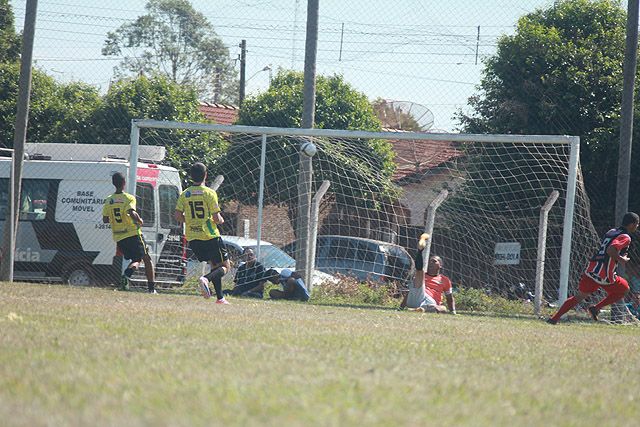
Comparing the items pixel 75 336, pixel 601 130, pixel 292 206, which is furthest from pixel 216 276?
pixel 601 130

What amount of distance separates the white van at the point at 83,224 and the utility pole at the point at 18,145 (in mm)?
783

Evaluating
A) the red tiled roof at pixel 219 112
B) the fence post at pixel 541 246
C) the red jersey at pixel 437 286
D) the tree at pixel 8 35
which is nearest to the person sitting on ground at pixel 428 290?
the red jersey at pixel 437 286

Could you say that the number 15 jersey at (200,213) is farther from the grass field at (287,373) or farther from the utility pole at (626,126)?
the utility pole at (626,126)

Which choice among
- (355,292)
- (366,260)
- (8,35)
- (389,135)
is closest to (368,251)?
(366,260)

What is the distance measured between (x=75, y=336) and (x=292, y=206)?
40.6 feet

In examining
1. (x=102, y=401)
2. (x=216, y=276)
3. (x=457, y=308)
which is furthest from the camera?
(x=457, y=308)

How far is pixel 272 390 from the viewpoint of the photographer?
5.16m

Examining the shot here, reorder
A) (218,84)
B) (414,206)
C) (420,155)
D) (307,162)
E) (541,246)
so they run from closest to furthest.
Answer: (541,246), (307,162), (414,206), (420,155), (218,84)

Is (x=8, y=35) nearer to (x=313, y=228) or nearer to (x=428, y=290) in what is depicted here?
(x=313, y=228)

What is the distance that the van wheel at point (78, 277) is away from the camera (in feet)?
59.7

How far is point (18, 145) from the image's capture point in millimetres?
17453

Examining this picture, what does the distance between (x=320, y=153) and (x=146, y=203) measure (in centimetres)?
354

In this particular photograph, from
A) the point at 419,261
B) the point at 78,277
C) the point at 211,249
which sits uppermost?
the point at 211,249

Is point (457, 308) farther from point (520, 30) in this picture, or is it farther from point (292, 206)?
point (520, 30)
